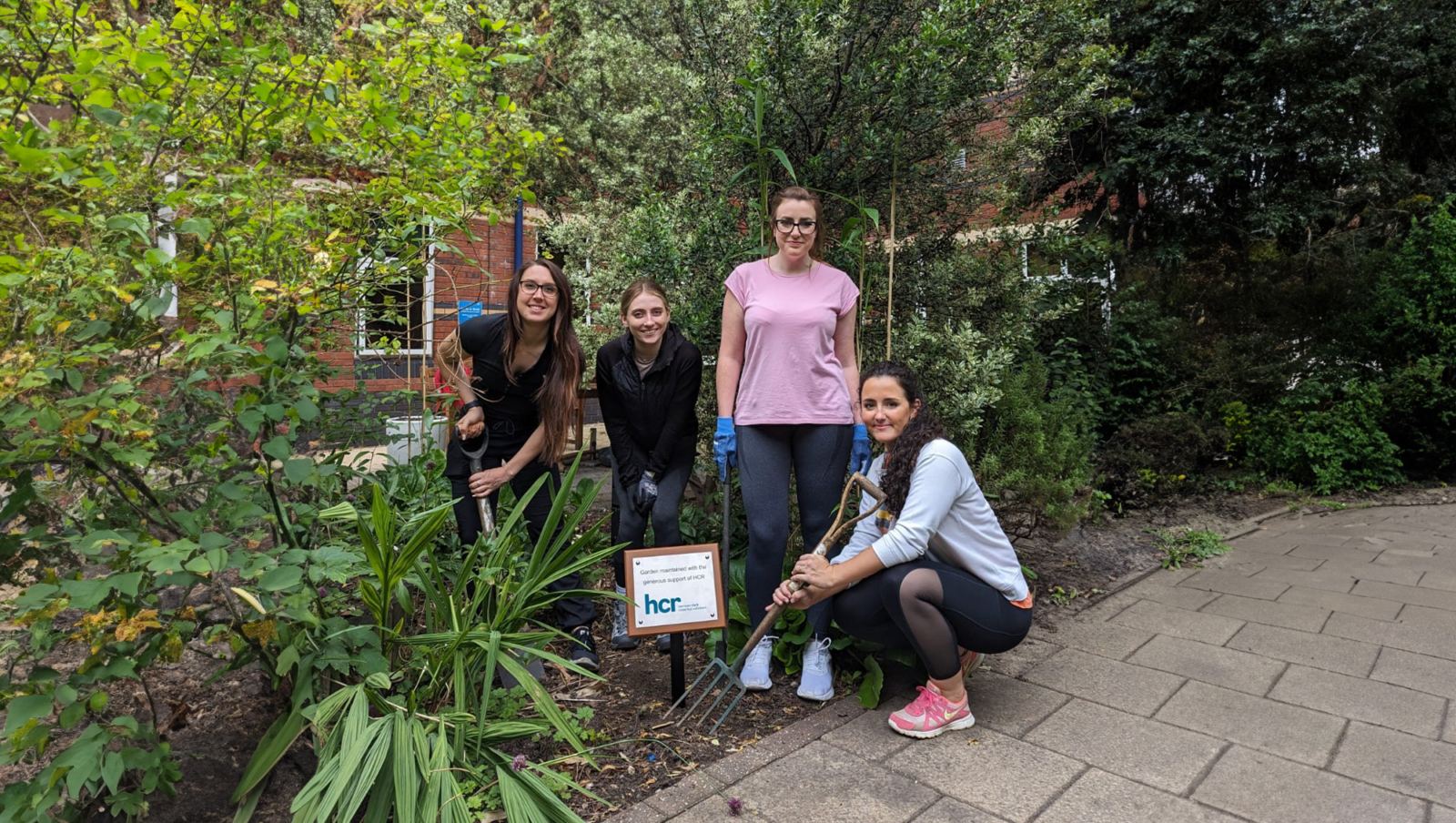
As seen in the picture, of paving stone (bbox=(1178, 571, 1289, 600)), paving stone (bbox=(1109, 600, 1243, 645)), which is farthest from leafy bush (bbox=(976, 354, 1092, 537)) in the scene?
paving stone (bbox=(1178, 571, 1289, 600))

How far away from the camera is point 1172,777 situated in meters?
2.54

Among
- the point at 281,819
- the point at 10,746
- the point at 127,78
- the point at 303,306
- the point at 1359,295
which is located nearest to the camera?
the point at 10,746

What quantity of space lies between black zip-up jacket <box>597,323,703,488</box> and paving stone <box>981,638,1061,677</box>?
5.33ft

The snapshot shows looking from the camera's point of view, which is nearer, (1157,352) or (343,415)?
(343,415)

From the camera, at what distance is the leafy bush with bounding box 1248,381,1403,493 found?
7430 mm

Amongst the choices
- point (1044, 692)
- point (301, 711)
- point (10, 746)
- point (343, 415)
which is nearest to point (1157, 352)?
point (1044, 692)

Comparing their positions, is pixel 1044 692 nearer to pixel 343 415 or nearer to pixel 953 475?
pixel 953 475

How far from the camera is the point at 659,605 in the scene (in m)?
2.84

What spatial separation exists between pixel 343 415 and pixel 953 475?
2.40 meters

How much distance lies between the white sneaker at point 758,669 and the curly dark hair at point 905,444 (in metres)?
0.78


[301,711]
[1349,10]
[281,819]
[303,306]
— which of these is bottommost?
[281,819]

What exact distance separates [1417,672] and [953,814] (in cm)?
257

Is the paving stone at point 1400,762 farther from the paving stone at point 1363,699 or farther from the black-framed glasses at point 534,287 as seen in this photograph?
the black-framed glasses at point 534,287

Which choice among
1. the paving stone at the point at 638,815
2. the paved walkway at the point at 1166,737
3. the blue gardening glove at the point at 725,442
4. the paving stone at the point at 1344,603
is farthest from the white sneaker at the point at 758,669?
the paving stone at the point at 1344,603
